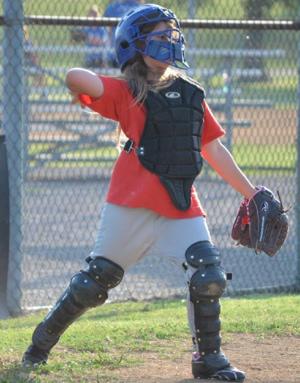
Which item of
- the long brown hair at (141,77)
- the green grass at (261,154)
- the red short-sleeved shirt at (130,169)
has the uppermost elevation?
the long brown hair at (141,77)

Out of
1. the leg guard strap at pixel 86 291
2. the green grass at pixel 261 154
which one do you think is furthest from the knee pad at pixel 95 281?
the green grass at pixel 261 154

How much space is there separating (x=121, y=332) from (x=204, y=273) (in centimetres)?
143

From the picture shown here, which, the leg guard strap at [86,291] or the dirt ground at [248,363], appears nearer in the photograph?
the leg guard strap at [86,291]

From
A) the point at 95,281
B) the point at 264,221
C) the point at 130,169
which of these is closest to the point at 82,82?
the point at 130,169

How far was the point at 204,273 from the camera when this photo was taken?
4.96 m

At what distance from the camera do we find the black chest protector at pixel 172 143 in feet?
16.7

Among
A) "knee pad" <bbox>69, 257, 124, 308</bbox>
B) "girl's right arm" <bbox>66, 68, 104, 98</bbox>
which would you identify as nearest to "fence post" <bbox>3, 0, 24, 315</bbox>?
"knee pad" <bbox>69, 257, 124, 308</bbox>

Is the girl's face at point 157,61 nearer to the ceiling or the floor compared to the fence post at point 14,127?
nearer to the ceiling

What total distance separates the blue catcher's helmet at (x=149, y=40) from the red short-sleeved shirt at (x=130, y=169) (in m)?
0.17

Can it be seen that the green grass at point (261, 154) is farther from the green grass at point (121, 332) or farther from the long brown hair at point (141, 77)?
the long brown hair at point (141, 77)

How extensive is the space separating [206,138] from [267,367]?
1.25 m

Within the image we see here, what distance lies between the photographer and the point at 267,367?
5551 millimetres

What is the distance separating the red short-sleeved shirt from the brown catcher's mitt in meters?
0.37

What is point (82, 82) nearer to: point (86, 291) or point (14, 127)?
point (86, 291)
